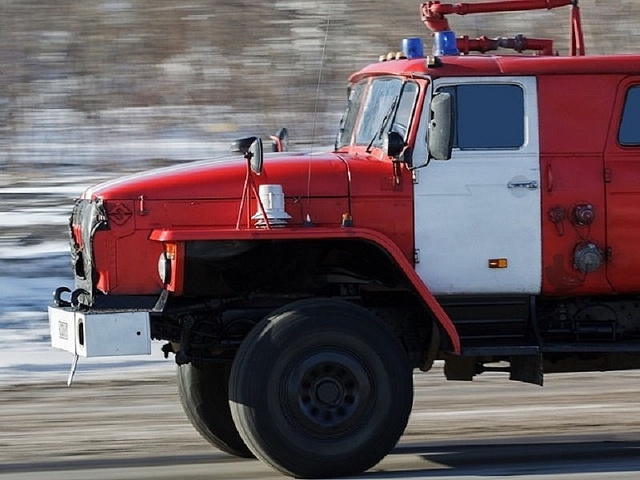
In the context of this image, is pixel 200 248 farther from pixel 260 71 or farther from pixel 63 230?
pixel 260 71

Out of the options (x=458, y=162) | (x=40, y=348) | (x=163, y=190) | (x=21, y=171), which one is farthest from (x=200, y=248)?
(x=21, y=171)

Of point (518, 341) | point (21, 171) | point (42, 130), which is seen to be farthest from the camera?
point (42, 130)

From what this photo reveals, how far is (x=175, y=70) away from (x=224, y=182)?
12347 millimetres

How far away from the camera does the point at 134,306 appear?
25.0 ft

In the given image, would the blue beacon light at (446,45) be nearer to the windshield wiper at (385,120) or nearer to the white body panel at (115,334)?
the windshield wiper at (385,120)

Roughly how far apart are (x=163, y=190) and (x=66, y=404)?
2.79 meters

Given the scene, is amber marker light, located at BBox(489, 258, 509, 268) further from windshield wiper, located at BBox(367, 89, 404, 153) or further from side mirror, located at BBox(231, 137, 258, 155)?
side mirror, located at BBox(231, 137, 258, 155)

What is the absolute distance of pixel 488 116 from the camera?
314 inches

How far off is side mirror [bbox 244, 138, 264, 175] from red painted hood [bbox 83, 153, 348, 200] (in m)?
0.21

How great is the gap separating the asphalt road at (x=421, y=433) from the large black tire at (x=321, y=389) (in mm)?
328

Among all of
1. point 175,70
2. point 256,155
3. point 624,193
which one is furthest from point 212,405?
point 175,70

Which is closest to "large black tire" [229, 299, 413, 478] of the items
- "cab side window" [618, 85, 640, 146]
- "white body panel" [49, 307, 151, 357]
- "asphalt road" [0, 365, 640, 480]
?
"asphalt road" [0, 365, 640, 480]

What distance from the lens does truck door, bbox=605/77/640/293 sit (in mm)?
7977

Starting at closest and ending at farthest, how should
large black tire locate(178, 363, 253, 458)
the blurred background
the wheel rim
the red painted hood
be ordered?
the wheel rim → the red painted hood → large black tire locate(178, 363, 253, 458) → the blurred background
